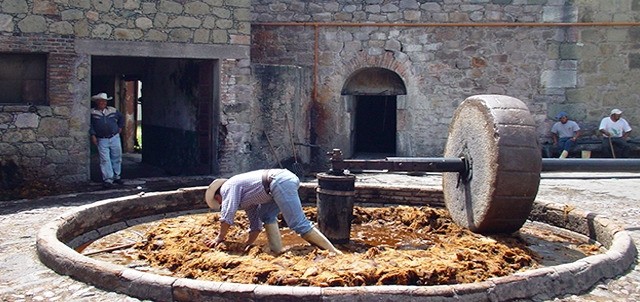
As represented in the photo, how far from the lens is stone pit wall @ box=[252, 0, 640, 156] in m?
13.4

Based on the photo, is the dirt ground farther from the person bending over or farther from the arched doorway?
the arched doorway

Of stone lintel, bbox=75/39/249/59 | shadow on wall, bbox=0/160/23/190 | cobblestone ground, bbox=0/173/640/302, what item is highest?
stone lintel, bbox=75/39/249/59

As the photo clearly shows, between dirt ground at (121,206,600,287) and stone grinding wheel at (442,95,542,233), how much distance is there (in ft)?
0.75

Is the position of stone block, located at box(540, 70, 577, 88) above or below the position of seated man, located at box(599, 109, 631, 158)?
above

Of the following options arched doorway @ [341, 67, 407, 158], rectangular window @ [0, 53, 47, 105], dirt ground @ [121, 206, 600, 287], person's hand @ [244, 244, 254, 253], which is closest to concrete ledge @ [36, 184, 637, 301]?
dirt ground @ [121, 206, 600, 287]

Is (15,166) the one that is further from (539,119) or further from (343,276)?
(539,119)

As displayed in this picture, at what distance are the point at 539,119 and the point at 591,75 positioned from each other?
1234mm

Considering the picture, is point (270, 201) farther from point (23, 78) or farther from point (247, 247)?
point (23, 78)

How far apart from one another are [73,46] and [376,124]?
7.42m

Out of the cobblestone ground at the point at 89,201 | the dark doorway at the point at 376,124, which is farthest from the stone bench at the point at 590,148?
the dark doorway at the point at 376,124

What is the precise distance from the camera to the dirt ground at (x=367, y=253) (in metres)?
5.13

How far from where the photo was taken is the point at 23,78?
10.1 meters

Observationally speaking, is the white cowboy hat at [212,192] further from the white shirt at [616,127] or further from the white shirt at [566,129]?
the white shirt at [616,127]

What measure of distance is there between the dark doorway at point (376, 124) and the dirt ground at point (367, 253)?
7.23 metres
